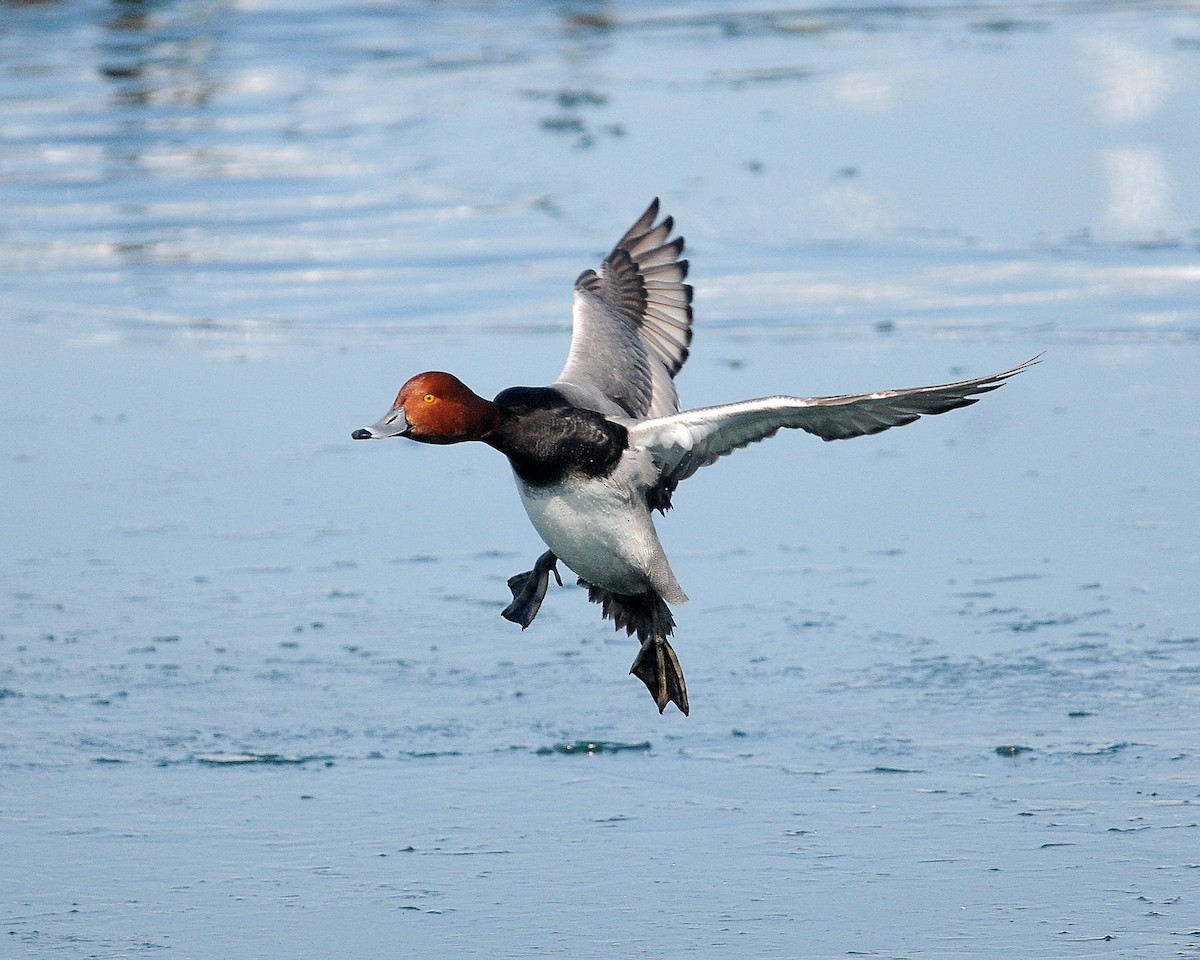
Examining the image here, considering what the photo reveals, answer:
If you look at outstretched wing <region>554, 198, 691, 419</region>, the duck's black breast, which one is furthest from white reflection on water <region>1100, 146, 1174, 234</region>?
the duck's black breast

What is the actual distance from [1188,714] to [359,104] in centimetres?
1137

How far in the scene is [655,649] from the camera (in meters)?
5.50

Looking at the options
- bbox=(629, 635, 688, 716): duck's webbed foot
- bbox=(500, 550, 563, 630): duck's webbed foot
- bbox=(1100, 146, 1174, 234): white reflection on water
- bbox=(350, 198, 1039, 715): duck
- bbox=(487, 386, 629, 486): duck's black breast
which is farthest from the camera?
bbox=(1100, 146, 1174, 234): white reflection on water

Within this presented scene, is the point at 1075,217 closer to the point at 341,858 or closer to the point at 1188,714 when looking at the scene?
the point at 1188,714

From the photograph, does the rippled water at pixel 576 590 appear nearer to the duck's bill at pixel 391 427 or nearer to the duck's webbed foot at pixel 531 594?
the duck's webbed foot at pixel 531 594

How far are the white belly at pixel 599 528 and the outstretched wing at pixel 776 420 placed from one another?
0.48ft

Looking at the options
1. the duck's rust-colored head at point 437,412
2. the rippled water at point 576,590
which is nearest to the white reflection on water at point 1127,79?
the rippled water at point 576,590

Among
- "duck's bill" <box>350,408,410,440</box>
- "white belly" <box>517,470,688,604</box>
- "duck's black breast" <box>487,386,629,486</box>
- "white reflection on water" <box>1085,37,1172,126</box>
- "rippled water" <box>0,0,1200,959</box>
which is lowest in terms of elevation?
"rippled water" <box>0,0,1200,959</box>

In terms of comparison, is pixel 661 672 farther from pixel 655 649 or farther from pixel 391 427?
pixel 391 427

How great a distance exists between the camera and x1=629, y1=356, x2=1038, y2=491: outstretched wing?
465 centimetres

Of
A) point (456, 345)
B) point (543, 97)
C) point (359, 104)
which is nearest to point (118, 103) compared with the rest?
point (359, 104)

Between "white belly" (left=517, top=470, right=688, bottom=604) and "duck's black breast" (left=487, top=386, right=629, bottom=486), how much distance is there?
0.14ft

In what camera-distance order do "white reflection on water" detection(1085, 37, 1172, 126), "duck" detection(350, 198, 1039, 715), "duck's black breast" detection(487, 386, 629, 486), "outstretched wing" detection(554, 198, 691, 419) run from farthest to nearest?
"white reflection on water" detection(1085, 37, 1172, 126)
"outstretched wing" detection(554, 198, 691, 419)
"duck's black breast" detection(487, 386, 629, 486)
"duck" detection(350, 198, 1039, 715)

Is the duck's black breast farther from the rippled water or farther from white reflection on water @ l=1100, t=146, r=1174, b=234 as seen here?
white reflection on water @ l=1100, t=146, r=1174, b=234
